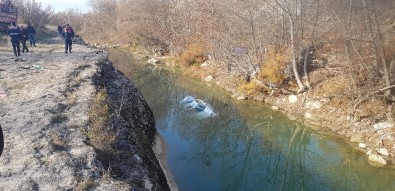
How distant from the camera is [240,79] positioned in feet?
95.2

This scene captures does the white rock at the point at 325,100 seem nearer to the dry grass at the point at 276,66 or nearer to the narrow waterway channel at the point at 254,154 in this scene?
the narrow waterway channel at the point at 254,154

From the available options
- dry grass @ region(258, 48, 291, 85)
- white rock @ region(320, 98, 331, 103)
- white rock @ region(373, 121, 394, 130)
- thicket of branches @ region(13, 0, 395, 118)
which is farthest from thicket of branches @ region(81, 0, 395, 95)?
white rock @ region(373, 121, 394, 130)

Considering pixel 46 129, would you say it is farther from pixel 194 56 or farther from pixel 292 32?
pixel 194 56

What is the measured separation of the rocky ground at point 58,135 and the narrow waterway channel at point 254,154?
2.01 m

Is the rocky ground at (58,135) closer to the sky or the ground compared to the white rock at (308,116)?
closer to the sky

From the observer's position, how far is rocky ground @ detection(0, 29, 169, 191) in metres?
8.46

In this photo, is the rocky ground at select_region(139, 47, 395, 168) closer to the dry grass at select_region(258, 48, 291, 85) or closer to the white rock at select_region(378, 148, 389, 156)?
the white rock at select_region(378, 148, 389, 156)

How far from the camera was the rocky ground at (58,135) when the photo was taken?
27.8ft

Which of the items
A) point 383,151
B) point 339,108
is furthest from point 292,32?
point 383,151

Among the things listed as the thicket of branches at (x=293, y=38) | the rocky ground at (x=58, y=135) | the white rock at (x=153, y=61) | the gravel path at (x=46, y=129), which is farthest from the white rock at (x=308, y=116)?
the white rock at (x=153, y=61)

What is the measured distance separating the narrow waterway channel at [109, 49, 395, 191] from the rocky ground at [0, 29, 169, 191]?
6.61ft

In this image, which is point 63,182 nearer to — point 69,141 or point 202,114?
point 69,141

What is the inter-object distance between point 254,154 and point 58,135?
917cm

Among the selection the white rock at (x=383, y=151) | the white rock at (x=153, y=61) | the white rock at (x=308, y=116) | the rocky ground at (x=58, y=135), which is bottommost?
the white rock at (x=153, y=61)
